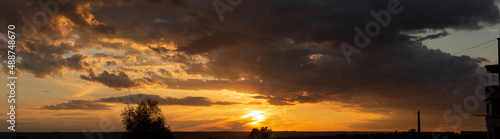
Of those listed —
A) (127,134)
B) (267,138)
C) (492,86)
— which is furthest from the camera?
(267,138)

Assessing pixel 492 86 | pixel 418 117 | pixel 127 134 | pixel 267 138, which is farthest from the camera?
pixel 418 117

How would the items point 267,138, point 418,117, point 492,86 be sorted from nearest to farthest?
point 492,86, point 267,138, point 418,117

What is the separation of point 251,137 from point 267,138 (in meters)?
3.90

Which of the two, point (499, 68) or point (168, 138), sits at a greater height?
point (499, 68)

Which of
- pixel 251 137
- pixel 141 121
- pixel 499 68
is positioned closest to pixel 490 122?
pixel 499 68

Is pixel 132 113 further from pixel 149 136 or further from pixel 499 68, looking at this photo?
pixel 499 68

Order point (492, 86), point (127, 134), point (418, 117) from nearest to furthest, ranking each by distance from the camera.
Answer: point (492, 86) → point (127, 134) → point (418, 117)

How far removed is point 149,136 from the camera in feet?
235

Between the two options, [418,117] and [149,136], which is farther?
[418,117]

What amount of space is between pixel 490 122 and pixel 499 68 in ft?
23.1

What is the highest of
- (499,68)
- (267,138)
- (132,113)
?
(499,68)

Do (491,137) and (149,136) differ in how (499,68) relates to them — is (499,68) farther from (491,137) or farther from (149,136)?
(149,136)

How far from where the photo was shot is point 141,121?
7244cm

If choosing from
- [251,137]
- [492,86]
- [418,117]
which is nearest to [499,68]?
[492,86]
